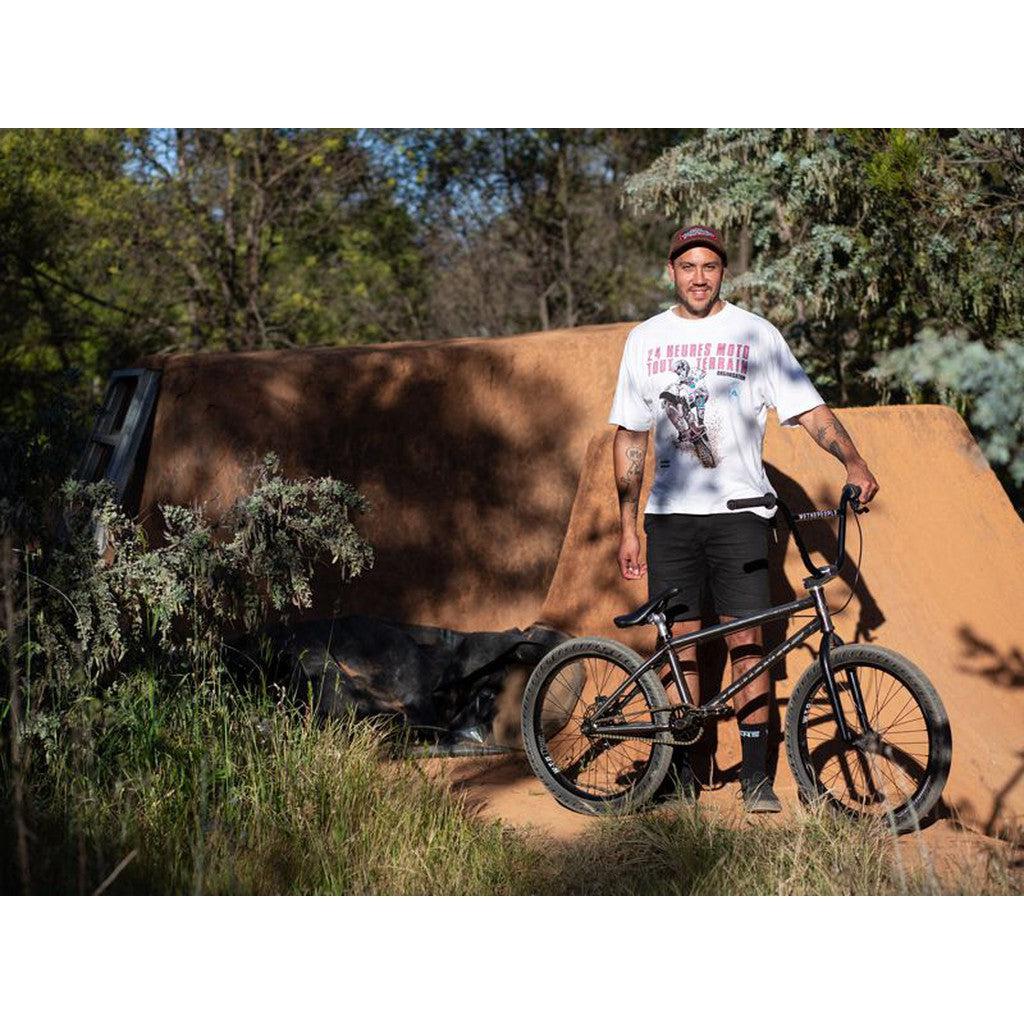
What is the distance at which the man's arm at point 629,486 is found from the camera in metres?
5.06

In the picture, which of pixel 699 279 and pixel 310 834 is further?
pixel 699 279

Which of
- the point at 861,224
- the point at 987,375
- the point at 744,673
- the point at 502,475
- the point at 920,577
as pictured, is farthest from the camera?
the point at 861,224

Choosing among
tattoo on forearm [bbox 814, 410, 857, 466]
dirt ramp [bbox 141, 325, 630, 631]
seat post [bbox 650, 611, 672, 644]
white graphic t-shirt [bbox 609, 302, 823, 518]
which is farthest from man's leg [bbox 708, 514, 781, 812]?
dirt ramp [bbox 141, 325, 630, 631]

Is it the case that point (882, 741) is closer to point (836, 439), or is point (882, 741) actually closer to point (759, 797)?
point (759, 797)

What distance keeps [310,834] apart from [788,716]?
1.63m

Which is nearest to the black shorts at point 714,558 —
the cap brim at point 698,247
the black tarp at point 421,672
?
the cap brim at point 698,247

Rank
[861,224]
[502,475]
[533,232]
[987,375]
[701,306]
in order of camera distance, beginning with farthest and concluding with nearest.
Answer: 1. [533,232]
2. [861,224]
3. [502,475]
4. [701,306]
5. [987,375]

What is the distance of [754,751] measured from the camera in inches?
198

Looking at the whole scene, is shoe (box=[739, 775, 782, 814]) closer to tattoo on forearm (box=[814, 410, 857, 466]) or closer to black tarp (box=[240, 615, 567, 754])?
tattoo on forearm (box=[814, 410, 857, 466])

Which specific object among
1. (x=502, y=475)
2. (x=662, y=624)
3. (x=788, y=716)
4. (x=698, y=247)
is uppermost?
(x=698, y=247)

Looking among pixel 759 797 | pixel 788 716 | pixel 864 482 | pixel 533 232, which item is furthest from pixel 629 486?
pixel 533 232

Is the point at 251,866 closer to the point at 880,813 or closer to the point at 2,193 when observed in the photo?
the point at 880,813

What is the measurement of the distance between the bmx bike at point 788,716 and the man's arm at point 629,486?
169 mm
